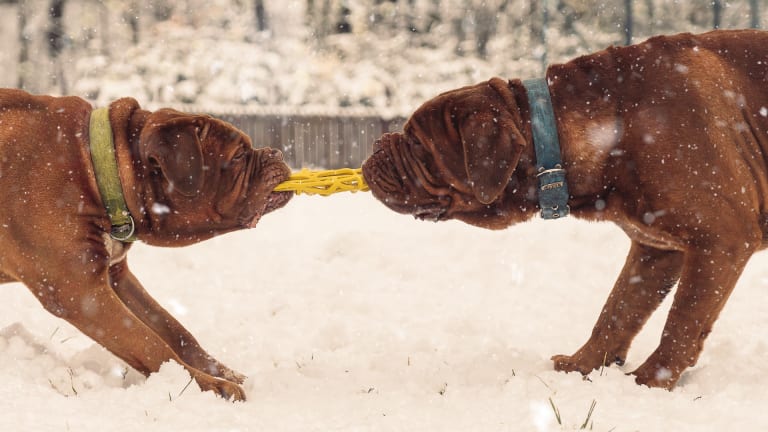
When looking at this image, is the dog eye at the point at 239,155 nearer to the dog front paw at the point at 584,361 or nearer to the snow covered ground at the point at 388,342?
the snow covered ground at the point at 388,342

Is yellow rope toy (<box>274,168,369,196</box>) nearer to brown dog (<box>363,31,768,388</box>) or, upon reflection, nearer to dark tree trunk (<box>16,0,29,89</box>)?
brown dog (<box>363,31,768,388</box>)

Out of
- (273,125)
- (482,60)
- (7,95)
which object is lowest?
(273,125)

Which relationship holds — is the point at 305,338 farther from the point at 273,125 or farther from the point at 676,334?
the point at 273,125

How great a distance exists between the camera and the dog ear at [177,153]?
3891 mm

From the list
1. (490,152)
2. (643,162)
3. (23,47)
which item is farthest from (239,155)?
(23,47)

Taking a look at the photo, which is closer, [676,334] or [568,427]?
[568,427]

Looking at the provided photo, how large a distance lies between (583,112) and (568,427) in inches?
61.8

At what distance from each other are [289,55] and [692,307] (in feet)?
32.1

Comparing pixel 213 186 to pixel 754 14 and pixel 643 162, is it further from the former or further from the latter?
pixel 754 14

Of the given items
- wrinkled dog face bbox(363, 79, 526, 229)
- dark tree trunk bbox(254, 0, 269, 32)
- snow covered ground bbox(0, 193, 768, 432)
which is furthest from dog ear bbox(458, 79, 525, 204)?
dark tree trunk bbox(254, 0, 269, 32)

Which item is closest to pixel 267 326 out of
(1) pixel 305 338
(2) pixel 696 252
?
(1) pixel 305 338

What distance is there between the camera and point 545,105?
3.88m

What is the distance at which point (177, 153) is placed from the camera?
3898 mm

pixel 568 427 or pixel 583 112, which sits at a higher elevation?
pixel 583 112
